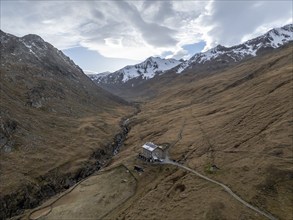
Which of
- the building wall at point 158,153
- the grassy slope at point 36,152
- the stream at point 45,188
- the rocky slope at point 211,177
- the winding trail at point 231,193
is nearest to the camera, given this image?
the winding trail at point 231,193

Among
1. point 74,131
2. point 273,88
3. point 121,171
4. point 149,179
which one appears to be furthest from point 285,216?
point 74,131

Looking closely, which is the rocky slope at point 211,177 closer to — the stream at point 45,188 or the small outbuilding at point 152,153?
the small outbuilding at point 152,153

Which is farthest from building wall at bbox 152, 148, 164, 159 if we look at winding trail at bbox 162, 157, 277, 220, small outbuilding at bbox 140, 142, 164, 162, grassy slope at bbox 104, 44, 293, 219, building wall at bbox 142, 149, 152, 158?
winding trail at bbox 162, 157, 277, 220

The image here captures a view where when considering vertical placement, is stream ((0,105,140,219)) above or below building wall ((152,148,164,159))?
below

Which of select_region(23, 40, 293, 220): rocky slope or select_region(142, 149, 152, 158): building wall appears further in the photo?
select_region(142, 149, 152, 158): building wall

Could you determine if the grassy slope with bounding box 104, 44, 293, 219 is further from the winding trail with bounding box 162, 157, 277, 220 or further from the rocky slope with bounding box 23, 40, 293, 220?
the winding trail with bounding box 162, 157, 277, 220

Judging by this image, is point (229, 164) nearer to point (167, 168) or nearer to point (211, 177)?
point (211, 177)

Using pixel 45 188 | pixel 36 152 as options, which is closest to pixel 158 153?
pixel 45 188

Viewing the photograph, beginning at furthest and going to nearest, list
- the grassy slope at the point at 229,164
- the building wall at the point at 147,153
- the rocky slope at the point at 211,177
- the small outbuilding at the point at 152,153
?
1. the building wall at the point at 147,153
2. the small outbuilding at the point at 152,153
3. the rocky slope at the point at 211,177
4. the grassy slope at the point at 229,164

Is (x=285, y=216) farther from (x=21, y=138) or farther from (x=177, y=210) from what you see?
(x=21, y=138)

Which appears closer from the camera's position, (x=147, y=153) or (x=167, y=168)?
(x=167, y=168)

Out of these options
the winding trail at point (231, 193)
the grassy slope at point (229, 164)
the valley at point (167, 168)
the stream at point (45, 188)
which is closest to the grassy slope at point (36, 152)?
the stream at point (45, 188)
